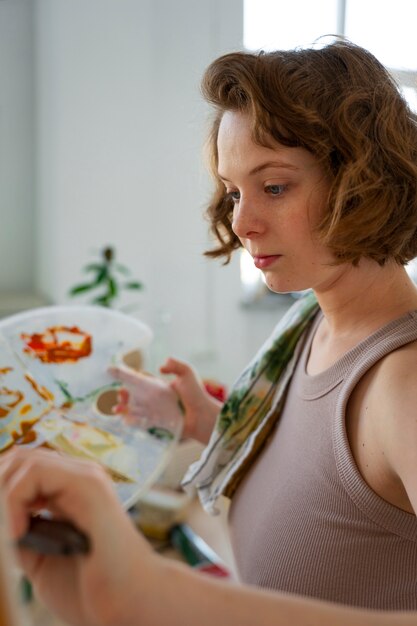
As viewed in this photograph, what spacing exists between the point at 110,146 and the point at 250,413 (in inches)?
74.2

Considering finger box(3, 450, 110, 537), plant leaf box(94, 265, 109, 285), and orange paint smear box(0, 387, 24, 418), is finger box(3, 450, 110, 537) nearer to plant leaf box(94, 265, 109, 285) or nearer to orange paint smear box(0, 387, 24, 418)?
orange paint smear box(0, 387, 24, 418)

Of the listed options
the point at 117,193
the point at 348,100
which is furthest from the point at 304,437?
the point at 117,193

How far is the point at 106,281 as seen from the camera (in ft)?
7.94

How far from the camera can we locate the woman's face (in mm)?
770

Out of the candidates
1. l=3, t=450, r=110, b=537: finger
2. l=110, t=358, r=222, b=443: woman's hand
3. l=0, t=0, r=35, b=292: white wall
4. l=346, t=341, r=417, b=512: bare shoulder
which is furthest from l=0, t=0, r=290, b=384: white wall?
l=3, t=450, r=110, b=537: finger

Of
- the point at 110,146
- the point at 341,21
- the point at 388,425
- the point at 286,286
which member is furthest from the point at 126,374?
the point at 341,21

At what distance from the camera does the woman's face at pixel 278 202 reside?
770mm

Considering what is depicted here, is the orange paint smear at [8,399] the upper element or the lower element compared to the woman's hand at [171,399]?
upper

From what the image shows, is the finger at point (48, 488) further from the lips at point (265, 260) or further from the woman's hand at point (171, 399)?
the woman's hand at point (171, 399)

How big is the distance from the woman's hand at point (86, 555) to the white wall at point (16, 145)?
2.42m

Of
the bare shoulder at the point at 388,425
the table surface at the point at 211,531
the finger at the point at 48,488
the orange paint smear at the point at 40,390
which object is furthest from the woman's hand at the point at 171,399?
the table surface at the point at 211,531

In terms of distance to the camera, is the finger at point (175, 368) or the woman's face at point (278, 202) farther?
the finger at point (175, 368)

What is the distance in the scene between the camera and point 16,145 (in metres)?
2.62

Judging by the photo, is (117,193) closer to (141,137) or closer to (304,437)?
(141,137)
